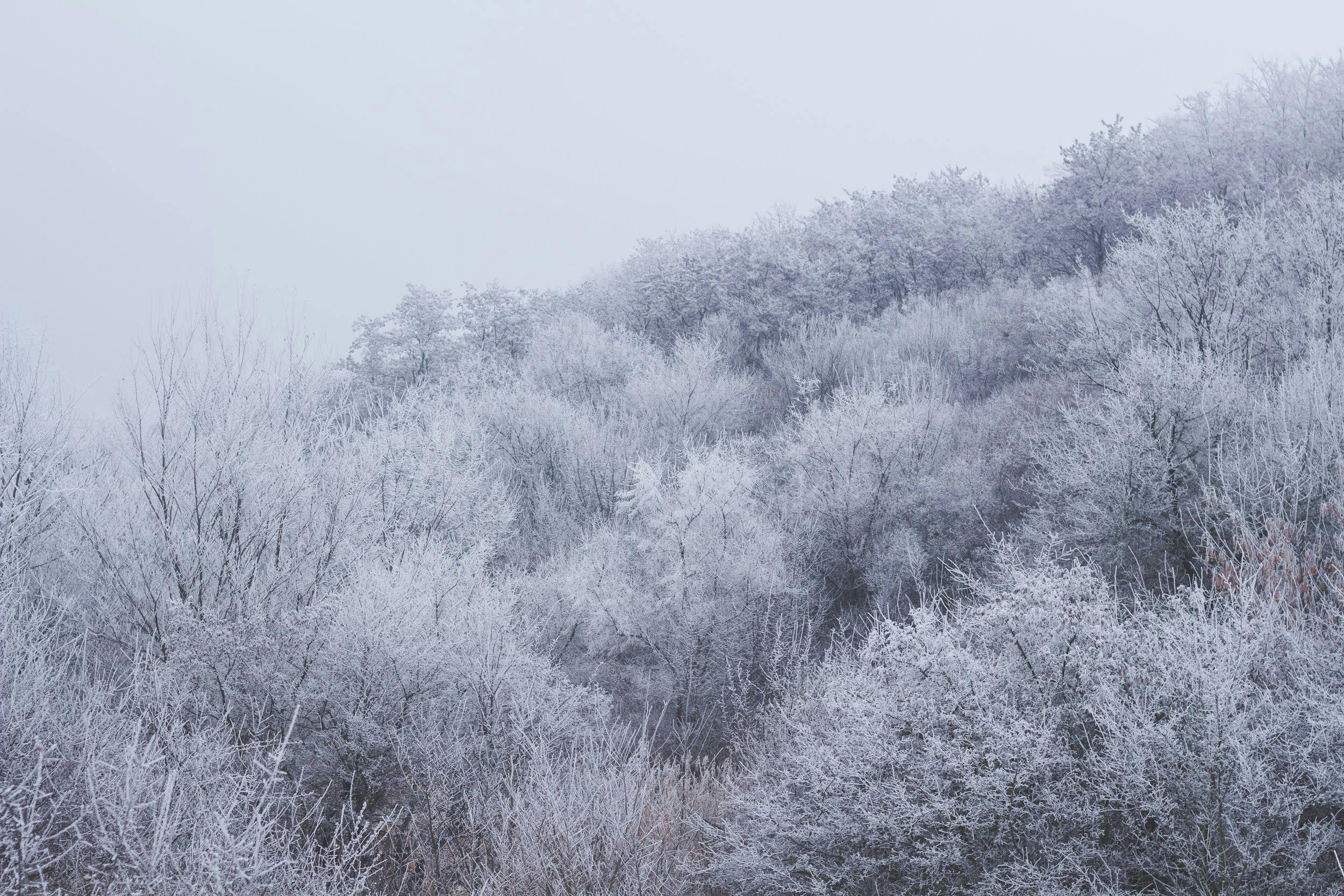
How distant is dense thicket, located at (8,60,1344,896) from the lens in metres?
5.59

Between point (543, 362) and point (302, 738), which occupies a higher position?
point (543, 362)

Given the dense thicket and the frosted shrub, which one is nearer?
the frosted shrub

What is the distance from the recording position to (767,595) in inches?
611

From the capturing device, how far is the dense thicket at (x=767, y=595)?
559 centimetres

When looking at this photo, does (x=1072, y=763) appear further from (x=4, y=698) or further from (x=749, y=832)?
(x=4, y=698)

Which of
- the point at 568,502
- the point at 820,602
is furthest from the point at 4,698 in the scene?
the point at 568,502

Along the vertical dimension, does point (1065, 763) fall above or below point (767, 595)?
above

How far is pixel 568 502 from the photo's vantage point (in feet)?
72.8

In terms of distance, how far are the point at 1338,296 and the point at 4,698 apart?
20219 mm

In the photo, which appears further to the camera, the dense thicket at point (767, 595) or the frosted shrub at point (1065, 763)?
the dense thicket at point (767, 595)

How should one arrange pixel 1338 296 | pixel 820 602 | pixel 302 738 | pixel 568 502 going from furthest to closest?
pixel 568 502 → pixel 820 602 → pixel 1338 296 → pixel 302 738

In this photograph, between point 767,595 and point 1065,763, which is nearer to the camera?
point 1065,763

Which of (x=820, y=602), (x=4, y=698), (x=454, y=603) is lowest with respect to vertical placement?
(x=820, y=602)

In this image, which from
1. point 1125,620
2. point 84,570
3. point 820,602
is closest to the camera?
point 1125,620
